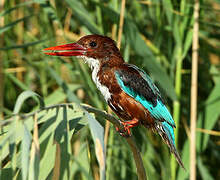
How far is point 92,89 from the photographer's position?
222 cm

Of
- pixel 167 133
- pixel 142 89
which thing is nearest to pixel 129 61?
pixel 142 89

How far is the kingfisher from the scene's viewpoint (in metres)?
1.89

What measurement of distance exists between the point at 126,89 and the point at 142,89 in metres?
0.10

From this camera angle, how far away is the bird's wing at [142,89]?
6.23ft

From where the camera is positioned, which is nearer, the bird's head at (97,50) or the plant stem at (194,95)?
the bird's head at (97,50)

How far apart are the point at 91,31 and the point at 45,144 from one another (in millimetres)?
1004

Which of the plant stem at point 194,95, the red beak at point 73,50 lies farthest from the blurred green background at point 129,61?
the red beak at point 73,50

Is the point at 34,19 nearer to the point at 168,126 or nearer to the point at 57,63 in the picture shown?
the point at 57,63

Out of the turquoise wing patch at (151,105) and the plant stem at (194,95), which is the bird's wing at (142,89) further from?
the plant stem at (194,95)

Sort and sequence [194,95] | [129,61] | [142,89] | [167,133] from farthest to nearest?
[129,61] < [194,95] < [142,89] < [167,133]

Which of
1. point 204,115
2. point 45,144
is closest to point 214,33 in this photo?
point 204,115

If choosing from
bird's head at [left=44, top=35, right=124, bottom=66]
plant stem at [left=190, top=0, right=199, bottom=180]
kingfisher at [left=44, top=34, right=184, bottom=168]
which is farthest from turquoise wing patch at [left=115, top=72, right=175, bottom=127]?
plant stem at [left=190, top=0, right=199, bottom=180]

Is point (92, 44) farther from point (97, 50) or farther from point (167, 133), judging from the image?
point (167, 133)

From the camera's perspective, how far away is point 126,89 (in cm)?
191
